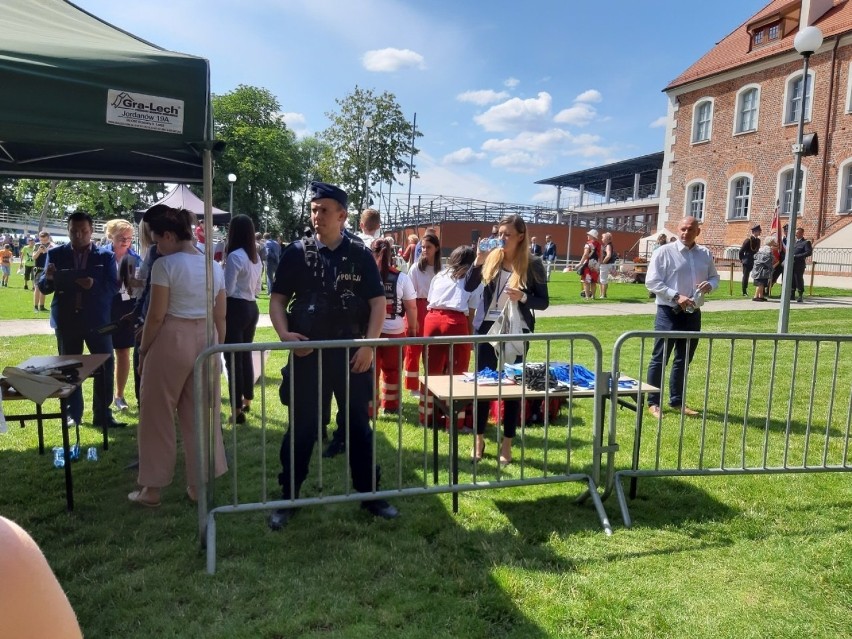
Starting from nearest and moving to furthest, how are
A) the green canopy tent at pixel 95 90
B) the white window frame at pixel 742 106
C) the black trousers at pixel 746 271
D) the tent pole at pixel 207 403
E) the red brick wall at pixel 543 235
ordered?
the green canopy tent at pixel 95 90
the tent pole at pixel 207 403
the black trousers at pixel 746 271
the white window frame at pixel 742 106
the red brick wall at pixel 543 235

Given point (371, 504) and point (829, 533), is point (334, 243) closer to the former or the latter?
point (371, 504)

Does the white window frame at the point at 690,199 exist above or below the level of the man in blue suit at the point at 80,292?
above

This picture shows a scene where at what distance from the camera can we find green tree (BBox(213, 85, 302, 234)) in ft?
169

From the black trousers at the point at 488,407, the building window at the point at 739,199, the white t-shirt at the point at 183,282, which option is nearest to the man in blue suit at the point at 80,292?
the white t-shirt at the point at 183,282

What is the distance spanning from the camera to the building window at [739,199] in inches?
1069

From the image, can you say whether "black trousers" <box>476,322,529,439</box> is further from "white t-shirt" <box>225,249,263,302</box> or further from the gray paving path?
the gray paving path

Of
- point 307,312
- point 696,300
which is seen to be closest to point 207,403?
point 307,312

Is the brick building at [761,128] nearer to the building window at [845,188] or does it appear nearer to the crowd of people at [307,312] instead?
the building window at [845,188]

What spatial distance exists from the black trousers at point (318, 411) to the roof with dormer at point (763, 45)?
26793 mm

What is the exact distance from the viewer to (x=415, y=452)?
5047mm

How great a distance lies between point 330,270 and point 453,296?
7.22 ft

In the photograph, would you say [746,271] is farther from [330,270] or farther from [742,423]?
[330,270]

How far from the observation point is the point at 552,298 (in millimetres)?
16969

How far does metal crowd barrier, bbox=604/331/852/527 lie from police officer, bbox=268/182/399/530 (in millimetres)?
1537
